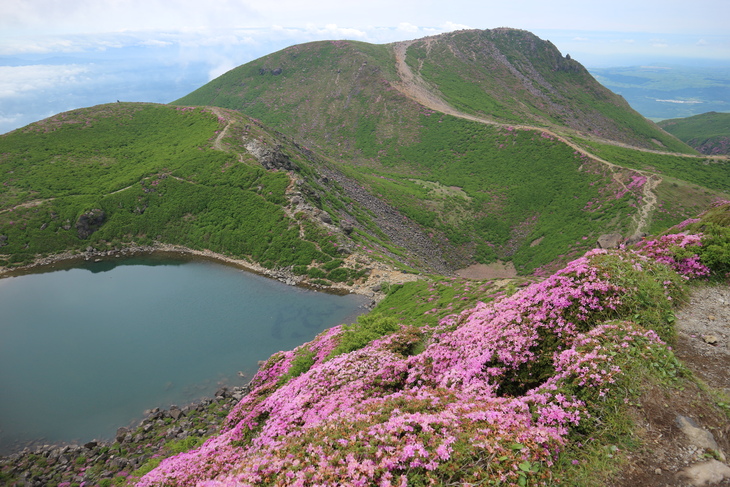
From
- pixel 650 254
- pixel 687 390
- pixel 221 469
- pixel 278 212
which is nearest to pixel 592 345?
pixel 687 390

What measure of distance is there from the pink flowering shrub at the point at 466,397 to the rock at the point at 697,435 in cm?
186

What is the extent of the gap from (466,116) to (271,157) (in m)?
81.4

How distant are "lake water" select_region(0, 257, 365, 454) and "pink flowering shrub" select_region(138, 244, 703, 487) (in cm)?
1906

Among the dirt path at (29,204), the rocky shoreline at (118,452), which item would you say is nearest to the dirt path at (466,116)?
the rocky shoreline at (118,452)

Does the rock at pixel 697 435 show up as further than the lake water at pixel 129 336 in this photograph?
No

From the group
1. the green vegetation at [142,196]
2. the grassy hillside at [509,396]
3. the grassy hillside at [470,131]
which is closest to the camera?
the grassy hillside at [509,396]

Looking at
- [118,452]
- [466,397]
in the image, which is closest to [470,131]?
[466,397]

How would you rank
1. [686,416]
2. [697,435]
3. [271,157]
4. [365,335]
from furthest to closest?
[271,157], [365,335], [686,416], [697,435]

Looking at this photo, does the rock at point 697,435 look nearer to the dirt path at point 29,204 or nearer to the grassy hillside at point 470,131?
the grassy hillside at point 470,131

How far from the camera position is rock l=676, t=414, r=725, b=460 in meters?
9.05

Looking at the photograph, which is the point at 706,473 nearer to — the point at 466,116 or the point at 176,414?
the point at 176,414

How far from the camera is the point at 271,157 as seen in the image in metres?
70.6

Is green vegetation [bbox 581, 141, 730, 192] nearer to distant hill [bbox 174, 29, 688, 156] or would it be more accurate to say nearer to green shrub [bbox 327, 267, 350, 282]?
distant hill [bbox 174, 29, 688, 156]

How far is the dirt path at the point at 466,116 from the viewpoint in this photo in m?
59.5
